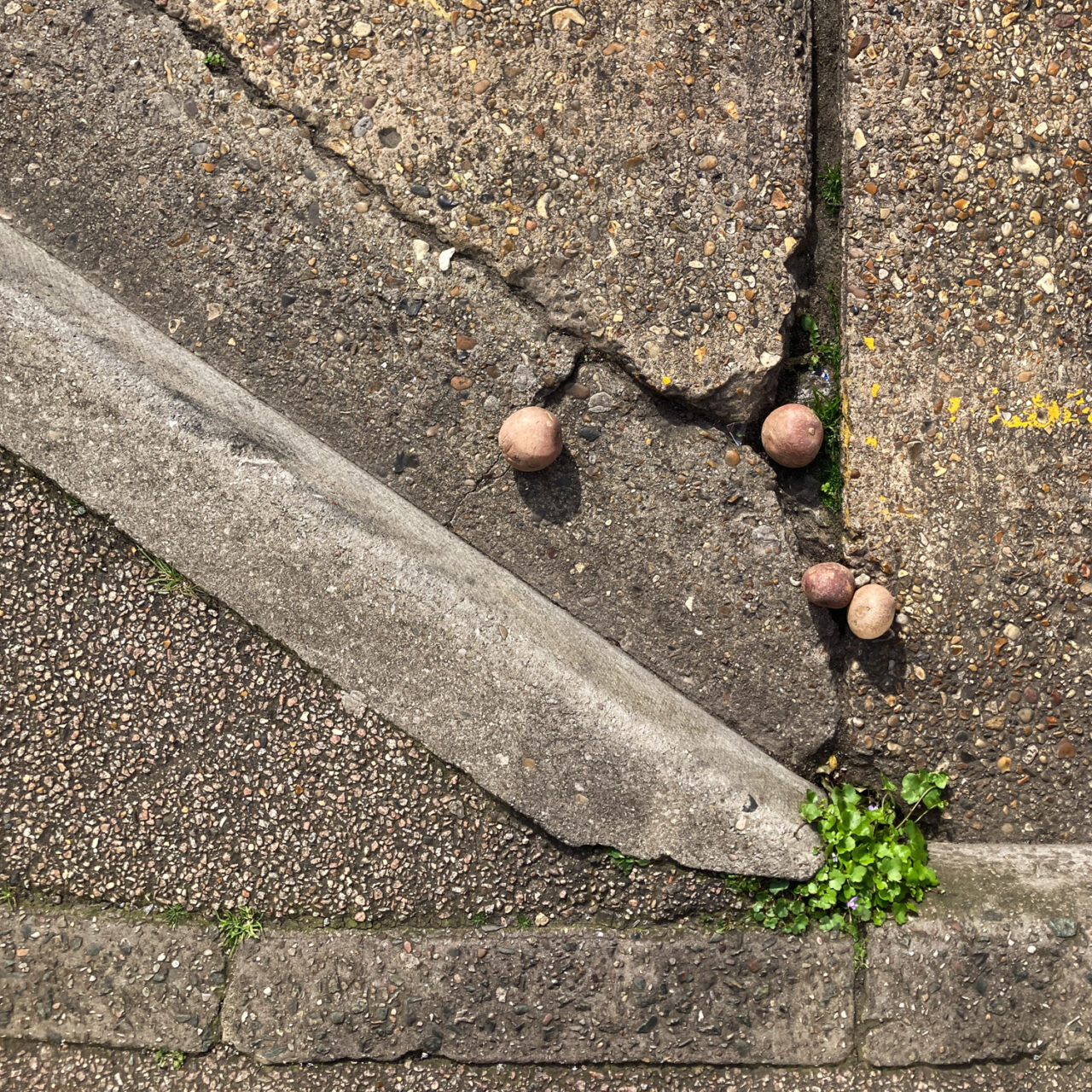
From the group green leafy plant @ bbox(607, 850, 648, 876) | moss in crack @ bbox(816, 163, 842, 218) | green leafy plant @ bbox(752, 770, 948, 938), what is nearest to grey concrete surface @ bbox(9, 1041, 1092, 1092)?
green leafy plant @ bbox(752, 770, 948, 938)

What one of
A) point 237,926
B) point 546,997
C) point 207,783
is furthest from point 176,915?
point 546,997

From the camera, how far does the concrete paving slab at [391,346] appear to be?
8.90 feet

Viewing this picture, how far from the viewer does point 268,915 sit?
257 cm

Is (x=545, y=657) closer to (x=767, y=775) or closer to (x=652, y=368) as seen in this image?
(x=767, y=775)

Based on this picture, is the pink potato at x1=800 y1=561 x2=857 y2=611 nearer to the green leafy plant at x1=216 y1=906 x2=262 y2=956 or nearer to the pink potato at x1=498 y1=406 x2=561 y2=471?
the pink potato at x1=498 y1=406 x2=561 y2=471

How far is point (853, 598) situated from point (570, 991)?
1428 millimetres

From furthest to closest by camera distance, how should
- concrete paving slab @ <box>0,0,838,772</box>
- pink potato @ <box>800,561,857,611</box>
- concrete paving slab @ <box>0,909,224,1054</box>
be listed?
concrete paving slab @ <box>0,0,838,772</box> < pink potato @ <box>800,561,857,611</box> < concrete paving slab @ <box>0,909,224,1054</box>

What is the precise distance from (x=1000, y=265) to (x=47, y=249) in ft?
9.78

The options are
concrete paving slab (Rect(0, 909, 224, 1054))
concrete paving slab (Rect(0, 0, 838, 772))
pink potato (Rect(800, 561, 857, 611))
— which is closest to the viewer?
concrete paving slab (Rect(0, 909, 224, 1054))

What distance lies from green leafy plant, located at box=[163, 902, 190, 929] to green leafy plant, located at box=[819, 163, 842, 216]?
114 inches

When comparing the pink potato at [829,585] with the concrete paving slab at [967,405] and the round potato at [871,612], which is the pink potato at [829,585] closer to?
the round potato at [871,612]

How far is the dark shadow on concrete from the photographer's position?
108 inches

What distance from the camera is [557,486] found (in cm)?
276

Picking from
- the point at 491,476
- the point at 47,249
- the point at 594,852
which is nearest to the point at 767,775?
the point at 594,852
